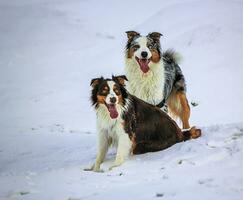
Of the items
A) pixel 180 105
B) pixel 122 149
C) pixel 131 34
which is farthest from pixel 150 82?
pixel 122 149

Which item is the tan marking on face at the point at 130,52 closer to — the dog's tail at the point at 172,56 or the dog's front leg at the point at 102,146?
the dog's tail at the point at 172,56

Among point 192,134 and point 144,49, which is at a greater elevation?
point 144,49

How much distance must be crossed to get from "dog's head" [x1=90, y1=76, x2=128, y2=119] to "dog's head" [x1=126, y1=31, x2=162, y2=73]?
3.63ft

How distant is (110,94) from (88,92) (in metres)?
9.11

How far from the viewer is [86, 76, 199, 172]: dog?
6.20 meters

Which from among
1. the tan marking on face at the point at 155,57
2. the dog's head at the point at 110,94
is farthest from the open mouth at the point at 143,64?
the dog's head at the point at 110,94

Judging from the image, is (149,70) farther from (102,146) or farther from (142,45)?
(102,146)

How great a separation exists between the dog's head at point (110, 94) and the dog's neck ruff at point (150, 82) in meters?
1.28

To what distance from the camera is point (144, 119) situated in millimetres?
6535

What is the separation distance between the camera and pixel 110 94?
6.10 metres

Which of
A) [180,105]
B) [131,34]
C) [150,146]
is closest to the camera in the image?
[150,146]

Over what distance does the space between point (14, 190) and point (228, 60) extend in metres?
9.53

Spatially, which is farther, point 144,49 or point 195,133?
point 144,49

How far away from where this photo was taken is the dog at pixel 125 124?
620 centimetres
